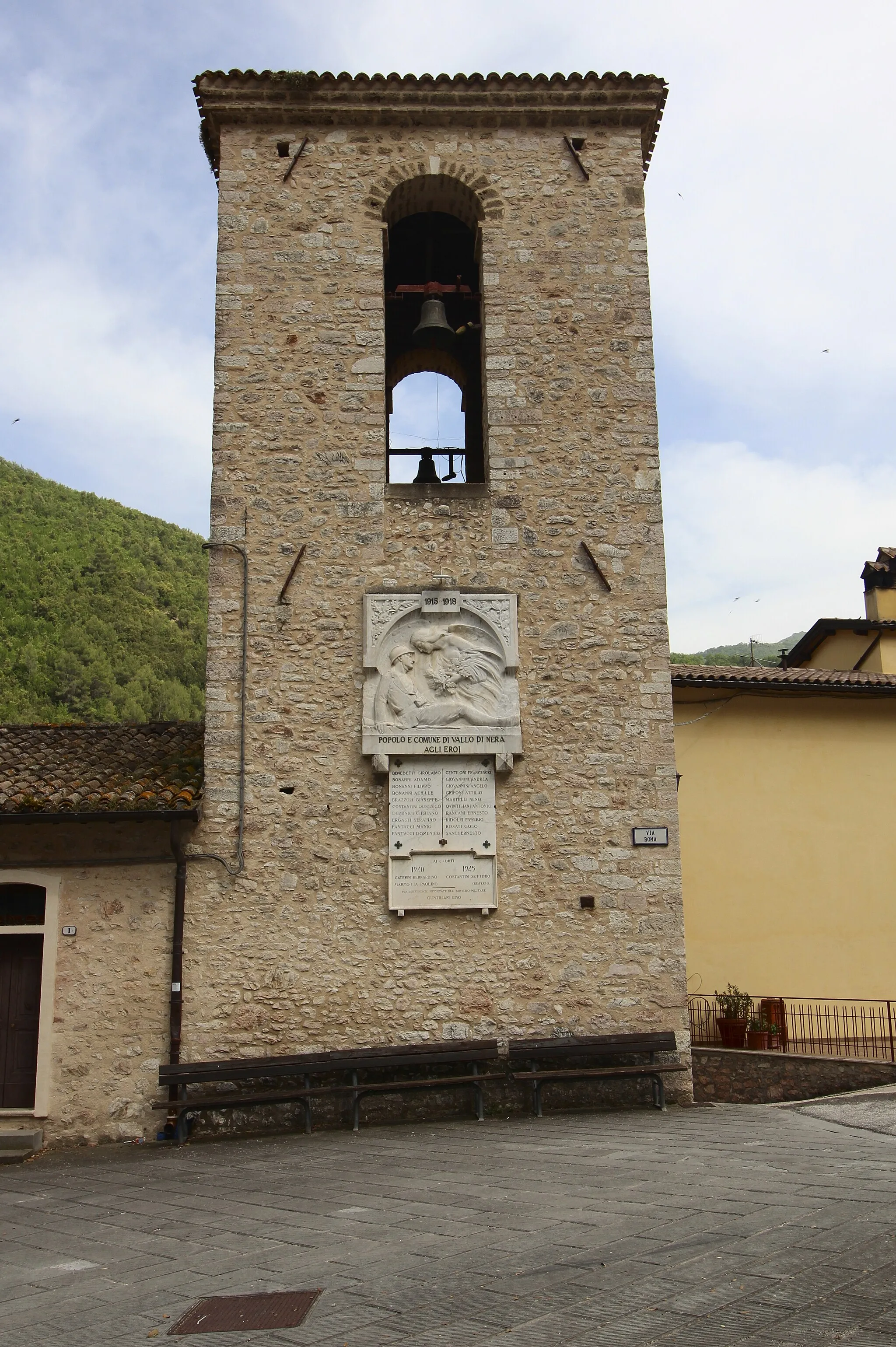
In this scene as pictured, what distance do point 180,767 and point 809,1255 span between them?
630cm

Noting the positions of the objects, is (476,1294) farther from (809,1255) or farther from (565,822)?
(565,822)

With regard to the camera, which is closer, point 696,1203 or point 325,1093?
point 696,1203

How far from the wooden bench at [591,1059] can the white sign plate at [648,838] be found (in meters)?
1.42

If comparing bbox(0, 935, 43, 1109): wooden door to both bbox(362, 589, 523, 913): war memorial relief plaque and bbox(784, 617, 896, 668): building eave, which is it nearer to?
bbox(362, 589, 523, 913): war memorial relief plaque

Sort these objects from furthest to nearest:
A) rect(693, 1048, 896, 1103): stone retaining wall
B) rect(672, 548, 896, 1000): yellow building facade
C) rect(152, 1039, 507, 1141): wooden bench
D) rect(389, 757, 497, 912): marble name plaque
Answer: rect(672, 548, 896, 1000): yellow building facade < rect(693, 1048, 896, 1103): stone retaining wall < rect(389, 757, 497, 912): marble name plaque < rect(152, 1039, 507, 1141): wooden bench

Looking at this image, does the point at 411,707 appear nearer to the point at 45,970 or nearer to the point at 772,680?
the point at 45,970

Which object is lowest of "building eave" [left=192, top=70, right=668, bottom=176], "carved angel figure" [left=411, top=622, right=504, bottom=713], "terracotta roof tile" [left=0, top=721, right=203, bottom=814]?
"terracotta roof tile" [left=0, top=721, right=203, bottom=814]

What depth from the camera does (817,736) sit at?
1232 centimetres

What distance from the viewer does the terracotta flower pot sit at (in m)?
10.1

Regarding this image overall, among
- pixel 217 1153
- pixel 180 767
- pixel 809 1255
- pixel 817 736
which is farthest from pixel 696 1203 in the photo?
pixel 817 736

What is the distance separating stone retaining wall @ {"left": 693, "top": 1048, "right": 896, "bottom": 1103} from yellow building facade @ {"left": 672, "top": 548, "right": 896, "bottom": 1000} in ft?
5.89

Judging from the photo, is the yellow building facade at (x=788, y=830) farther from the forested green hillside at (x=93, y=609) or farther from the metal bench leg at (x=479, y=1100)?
the forested green hillside at (x=93, y=609)

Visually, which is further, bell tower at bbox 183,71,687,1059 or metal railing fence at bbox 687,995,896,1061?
metal railing fence at bbox 687,995,896,1061

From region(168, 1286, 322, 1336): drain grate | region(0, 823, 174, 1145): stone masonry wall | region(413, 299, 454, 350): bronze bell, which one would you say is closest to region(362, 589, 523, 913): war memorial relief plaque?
region(0, 823, 174, 1145): stone masonry wall
